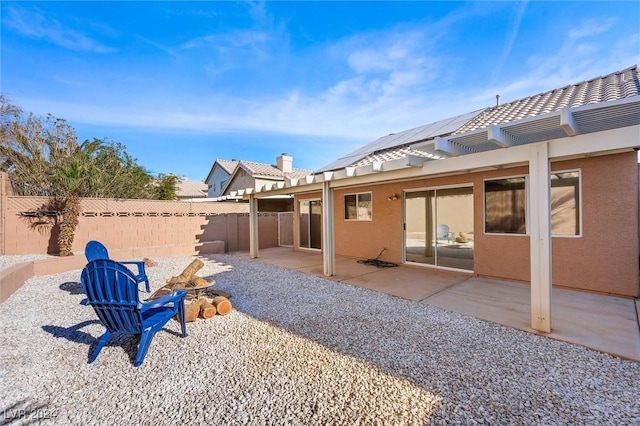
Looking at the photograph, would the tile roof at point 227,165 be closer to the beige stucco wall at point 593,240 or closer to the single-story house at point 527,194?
the single-story house at point 527,194

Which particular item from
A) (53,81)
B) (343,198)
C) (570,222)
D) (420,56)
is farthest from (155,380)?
(53,81)

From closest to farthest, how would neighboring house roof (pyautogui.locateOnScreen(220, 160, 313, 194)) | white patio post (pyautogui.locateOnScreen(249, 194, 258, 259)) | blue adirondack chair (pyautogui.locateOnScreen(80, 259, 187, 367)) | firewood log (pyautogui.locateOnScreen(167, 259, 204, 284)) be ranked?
blue adirondack chair (pyautogui.locateOnScreen(80, 259, 187, 367)), firewood log (pyautogui.locateOnScreen(167, 259, 204, 284)), white patio post (pyautogui.locateOnScreen(249, 194, 258, 259)), neighboring house roof (pyautogui.locateOnScreen(220, 160, 313, 194))

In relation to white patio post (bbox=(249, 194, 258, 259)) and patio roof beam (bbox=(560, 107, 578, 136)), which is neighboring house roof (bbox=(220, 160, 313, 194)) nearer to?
white patio post (bbox=(249, 194, 258, 259))

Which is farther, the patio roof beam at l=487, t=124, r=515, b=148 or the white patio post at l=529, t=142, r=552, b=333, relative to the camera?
the patio roof beam at l=487, t=124, r=515, b=148

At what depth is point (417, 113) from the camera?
37.4 ft

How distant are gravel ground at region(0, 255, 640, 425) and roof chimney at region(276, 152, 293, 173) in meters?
17.2

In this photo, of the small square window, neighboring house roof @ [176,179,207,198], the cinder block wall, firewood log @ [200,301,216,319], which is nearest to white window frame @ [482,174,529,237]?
the small square window

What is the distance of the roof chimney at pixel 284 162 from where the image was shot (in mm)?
20906

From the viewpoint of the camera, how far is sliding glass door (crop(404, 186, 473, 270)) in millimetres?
7211

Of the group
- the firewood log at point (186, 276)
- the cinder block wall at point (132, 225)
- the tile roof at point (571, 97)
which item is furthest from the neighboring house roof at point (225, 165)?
the tile roof at point (571, 97)

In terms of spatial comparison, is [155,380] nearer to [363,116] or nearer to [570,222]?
[570,222]

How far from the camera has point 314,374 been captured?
112 inches

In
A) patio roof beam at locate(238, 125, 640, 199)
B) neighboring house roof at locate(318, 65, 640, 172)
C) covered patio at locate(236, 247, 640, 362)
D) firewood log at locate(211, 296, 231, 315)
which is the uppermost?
neighboring house roof at locate(318, 65, 640, 172)

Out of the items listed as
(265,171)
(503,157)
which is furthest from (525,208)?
(265,171)
